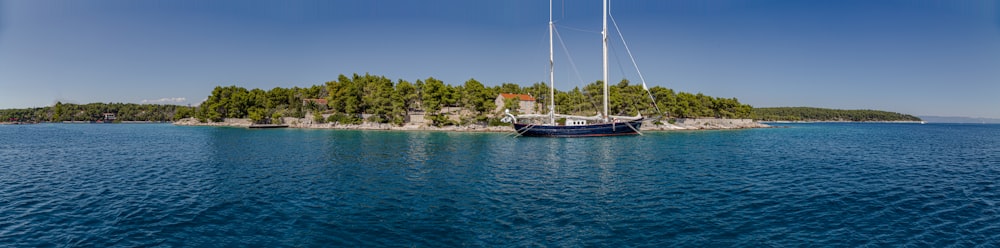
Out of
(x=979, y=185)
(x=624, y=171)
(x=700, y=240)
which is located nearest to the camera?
(x=700, y=240)

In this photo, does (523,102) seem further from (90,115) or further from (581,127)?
(90,115)

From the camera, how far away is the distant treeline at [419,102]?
100312mm

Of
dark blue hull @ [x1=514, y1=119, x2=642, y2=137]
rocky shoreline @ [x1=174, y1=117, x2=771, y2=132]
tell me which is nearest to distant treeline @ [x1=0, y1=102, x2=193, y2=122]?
rocky shoreline @ [x1=174, y1=117, x2=771, y2=132]

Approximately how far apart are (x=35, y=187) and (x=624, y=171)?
114ft

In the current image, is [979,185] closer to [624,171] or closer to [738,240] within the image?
[624,171]

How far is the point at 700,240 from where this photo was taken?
13344mm

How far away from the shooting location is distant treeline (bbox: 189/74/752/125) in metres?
100

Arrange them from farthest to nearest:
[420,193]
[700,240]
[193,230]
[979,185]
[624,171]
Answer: [624,171], [979,185], [420,193], [193,230], [700,240]

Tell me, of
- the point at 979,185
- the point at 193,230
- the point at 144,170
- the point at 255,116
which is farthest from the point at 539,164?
the point at 255,116

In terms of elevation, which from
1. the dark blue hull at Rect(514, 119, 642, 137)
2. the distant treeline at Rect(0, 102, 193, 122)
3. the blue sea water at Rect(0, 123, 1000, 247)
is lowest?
the blue sea water at Rect(0, 123, 1000, 247)

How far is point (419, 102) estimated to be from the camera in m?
118

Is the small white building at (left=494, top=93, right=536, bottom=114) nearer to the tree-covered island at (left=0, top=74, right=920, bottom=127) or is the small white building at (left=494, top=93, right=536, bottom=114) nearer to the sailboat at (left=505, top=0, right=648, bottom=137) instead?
the tree-covered island at (left=0, top=74, right=920, bottom=127)

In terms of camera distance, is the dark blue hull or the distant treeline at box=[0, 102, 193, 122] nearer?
the dark blue hull

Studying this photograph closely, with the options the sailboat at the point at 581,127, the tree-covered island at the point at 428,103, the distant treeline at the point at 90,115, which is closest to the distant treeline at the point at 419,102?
the tree-covered island at the point at 428,103
